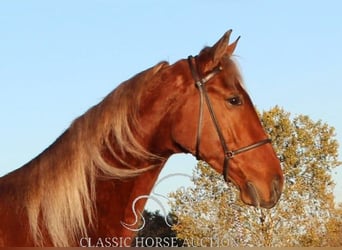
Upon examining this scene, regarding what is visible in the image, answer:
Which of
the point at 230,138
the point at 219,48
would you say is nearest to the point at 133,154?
the point at 230,138

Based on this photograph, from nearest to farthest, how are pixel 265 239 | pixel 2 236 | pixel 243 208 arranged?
1. pixel 2 236
2. pixel 265 239
3. pixel 243 208

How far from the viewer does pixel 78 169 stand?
436 centimetres

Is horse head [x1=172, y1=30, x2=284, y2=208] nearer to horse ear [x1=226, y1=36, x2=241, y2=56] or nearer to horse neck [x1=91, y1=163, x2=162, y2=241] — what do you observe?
horse ear [x1=226, y1=36, x2=241, y2=56]

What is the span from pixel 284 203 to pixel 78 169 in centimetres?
898

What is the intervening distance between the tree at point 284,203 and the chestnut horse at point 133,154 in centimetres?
414

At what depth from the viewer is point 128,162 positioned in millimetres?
4551

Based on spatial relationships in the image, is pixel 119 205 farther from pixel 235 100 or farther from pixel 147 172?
pixel 235 100

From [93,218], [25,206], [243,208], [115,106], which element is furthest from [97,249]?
[243,208]

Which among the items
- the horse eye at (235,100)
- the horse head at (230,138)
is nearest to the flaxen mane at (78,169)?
the horse head at (230,138)

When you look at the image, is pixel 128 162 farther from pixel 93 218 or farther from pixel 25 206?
pixel 25 206

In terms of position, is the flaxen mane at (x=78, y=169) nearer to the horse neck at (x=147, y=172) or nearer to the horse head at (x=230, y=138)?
the horse neck at (x=147, y=172)

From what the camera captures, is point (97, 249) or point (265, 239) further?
point (265, 239)

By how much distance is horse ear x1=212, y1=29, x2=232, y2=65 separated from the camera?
15.2 ft

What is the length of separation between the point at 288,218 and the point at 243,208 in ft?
3.44
